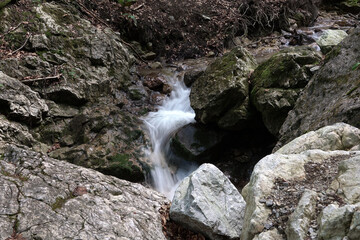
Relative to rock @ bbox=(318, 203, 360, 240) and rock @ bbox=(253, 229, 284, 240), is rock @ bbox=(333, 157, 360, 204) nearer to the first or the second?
rock @ bbox=(318, 203, 360, 240)

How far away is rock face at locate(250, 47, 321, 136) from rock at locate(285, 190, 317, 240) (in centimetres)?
372

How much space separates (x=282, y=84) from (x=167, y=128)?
346cm

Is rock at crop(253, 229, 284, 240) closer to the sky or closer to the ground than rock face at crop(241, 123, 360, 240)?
closer to the ground

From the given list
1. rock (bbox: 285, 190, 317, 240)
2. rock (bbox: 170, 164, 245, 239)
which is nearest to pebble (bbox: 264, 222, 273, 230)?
rock (bbox: 285, 190, 317, 240)

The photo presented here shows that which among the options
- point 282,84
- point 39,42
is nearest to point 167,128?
point 282,84

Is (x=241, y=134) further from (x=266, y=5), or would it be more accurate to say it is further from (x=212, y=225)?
(x=266, y=5)

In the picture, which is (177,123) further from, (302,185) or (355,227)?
(355,227)

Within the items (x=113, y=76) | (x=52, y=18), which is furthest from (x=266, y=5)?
(x=52, y=18)

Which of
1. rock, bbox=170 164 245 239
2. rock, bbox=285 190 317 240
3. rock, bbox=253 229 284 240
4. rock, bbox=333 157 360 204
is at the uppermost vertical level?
rock, bbox=333 157 360 204

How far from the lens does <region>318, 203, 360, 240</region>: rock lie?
1864 millimetres

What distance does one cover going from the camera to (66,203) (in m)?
3.13

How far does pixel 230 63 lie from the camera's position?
22.5 feet

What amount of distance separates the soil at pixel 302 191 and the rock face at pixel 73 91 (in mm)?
4255

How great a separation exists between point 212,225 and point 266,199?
90 centimetres
